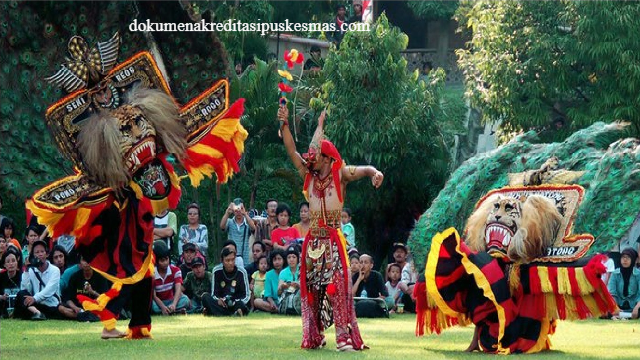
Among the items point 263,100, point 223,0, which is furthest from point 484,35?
point 223,0

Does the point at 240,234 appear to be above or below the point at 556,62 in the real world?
below

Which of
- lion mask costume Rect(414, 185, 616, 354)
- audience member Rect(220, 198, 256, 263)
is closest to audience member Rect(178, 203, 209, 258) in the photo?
audience member Rect(220, 198, 256, 263)

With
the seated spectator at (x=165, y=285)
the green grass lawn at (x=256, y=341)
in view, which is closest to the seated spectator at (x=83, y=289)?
the green grass lawn at (x=256, y=341)

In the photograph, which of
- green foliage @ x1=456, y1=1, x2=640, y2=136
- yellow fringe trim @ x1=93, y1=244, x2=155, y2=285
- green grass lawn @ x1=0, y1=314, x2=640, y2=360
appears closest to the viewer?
green grass lawn @ x1=0, y1=314, x2=640, y2=360

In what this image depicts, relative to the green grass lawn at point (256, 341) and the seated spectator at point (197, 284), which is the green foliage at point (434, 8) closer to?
the seated spectator at point (197, 284)

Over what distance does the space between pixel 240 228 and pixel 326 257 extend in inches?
230

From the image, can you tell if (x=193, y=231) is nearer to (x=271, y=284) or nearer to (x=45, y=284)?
(x=271, y=284)

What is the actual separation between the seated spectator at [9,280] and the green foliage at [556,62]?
877cm

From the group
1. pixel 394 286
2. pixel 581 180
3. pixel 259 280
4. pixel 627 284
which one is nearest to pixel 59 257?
pixel 259 280

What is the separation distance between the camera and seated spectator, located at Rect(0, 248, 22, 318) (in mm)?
14234

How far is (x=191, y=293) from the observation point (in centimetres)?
1544

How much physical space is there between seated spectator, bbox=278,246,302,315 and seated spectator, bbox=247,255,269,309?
40 centimetres

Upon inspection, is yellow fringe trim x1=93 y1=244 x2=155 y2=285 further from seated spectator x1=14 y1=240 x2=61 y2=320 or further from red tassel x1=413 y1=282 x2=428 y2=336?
seated spectator x1=14 y1=240 x2=61 y2=320

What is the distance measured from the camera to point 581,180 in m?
17.5
